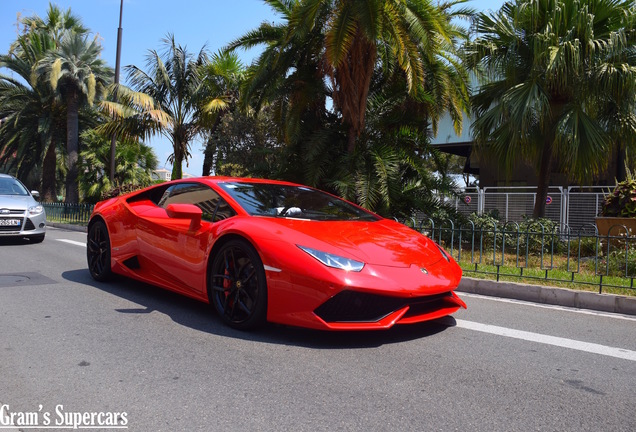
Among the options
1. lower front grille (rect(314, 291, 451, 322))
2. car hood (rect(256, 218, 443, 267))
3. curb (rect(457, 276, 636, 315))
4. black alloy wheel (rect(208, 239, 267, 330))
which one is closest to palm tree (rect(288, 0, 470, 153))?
curb (rect(457, 276, 636, 315))

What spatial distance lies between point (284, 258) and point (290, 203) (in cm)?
113

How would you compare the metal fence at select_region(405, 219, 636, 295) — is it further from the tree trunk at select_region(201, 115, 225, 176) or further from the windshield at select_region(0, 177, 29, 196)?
the tree trunk at select_region(201, 115, 225, 176)

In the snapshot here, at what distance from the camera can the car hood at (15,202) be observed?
1012 cm

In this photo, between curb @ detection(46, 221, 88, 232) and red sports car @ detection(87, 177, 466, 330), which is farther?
curb @ detection(46, 221, 88, 232)

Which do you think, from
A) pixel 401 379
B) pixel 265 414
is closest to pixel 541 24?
pixel 401 379

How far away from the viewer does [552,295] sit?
5680 millimetres

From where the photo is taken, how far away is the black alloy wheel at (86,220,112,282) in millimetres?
5902

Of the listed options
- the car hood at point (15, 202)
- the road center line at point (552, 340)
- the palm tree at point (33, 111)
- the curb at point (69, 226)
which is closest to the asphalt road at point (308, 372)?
the road center line at point (552, 340)

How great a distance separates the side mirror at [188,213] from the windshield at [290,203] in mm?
358

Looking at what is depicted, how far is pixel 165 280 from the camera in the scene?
16.1 feet

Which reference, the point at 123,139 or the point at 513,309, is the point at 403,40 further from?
the point at 123,139

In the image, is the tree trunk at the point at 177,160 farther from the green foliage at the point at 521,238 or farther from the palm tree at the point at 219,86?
the green foliage at the point at 521,238

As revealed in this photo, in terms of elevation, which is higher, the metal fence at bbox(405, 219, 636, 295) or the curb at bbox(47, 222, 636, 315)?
the metal fence at bbox(405, 219, 636, 295)

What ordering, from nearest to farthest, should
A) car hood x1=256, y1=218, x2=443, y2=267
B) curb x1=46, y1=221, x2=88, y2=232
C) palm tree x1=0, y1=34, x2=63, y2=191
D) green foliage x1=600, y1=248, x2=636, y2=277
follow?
1. car hood x1=256, y1=218, x2=443, y2=267
2. green foliage x1=600, y1=248, x2=636, y2=277
3. curb x1=46, y1=221, x2=88, y2=232
4. palm tree x1=0, y1=34, x2=63, y2=191
